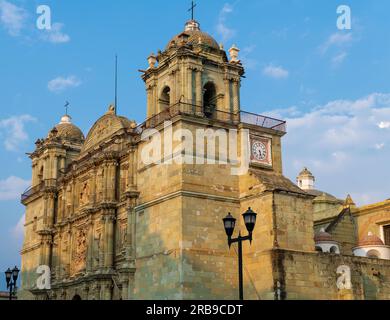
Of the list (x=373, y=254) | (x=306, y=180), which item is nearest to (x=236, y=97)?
(x=373, y=254)

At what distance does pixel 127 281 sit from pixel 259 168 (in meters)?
7.60

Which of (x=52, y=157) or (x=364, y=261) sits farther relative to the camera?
(x=52, y=157)

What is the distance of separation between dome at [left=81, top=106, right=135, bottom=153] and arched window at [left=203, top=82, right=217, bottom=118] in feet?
15.4

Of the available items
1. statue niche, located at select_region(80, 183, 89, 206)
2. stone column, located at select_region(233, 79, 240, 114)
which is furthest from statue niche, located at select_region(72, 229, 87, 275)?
stone column, located at select_region(233, 79, 240, 114)

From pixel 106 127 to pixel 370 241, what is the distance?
49.7ft

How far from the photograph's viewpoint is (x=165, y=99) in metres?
29.2

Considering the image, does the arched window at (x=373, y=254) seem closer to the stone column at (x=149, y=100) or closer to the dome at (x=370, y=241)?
the dome at (x=370, y=241)

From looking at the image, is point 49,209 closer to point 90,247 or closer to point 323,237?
point 90,247

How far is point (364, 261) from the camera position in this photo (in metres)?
26.8
